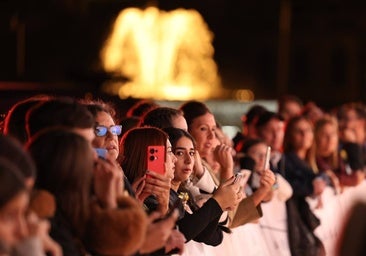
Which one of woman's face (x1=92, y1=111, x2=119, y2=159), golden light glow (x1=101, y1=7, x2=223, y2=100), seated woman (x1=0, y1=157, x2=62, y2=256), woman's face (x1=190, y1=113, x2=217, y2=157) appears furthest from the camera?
golden light glow (x1=101, y1=7, x2=223, y2=100)

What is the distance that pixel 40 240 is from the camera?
4898 mm

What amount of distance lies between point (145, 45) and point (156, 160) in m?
15.5

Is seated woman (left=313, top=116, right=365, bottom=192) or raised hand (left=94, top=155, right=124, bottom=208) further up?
raised hand (left=94, top=155, right=124, bottom=208)

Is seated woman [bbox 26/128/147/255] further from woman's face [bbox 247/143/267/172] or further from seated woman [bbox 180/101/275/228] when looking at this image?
woman's face [bbox 247/143/267/172]

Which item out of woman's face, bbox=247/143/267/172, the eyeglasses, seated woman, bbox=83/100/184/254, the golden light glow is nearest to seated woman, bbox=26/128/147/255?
seated woman, bbox=83/100/184/254

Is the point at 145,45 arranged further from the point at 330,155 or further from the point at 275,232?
the point at 275,232

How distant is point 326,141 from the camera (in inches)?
509

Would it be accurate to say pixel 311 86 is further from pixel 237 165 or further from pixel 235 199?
pixel 235 199

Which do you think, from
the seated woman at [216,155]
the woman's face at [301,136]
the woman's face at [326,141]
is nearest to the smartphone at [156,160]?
the seated woman at [216,155]

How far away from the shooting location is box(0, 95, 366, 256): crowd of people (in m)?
5.17

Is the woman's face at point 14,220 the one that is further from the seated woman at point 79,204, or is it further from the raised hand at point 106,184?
the raised hand at point 106,184

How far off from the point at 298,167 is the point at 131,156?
4.71m

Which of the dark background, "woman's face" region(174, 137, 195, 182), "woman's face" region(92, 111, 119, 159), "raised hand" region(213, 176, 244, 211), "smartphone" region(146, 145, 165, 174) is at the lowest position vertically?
the dark background

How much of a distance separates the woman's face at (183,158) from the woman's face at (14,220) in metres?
2.91
